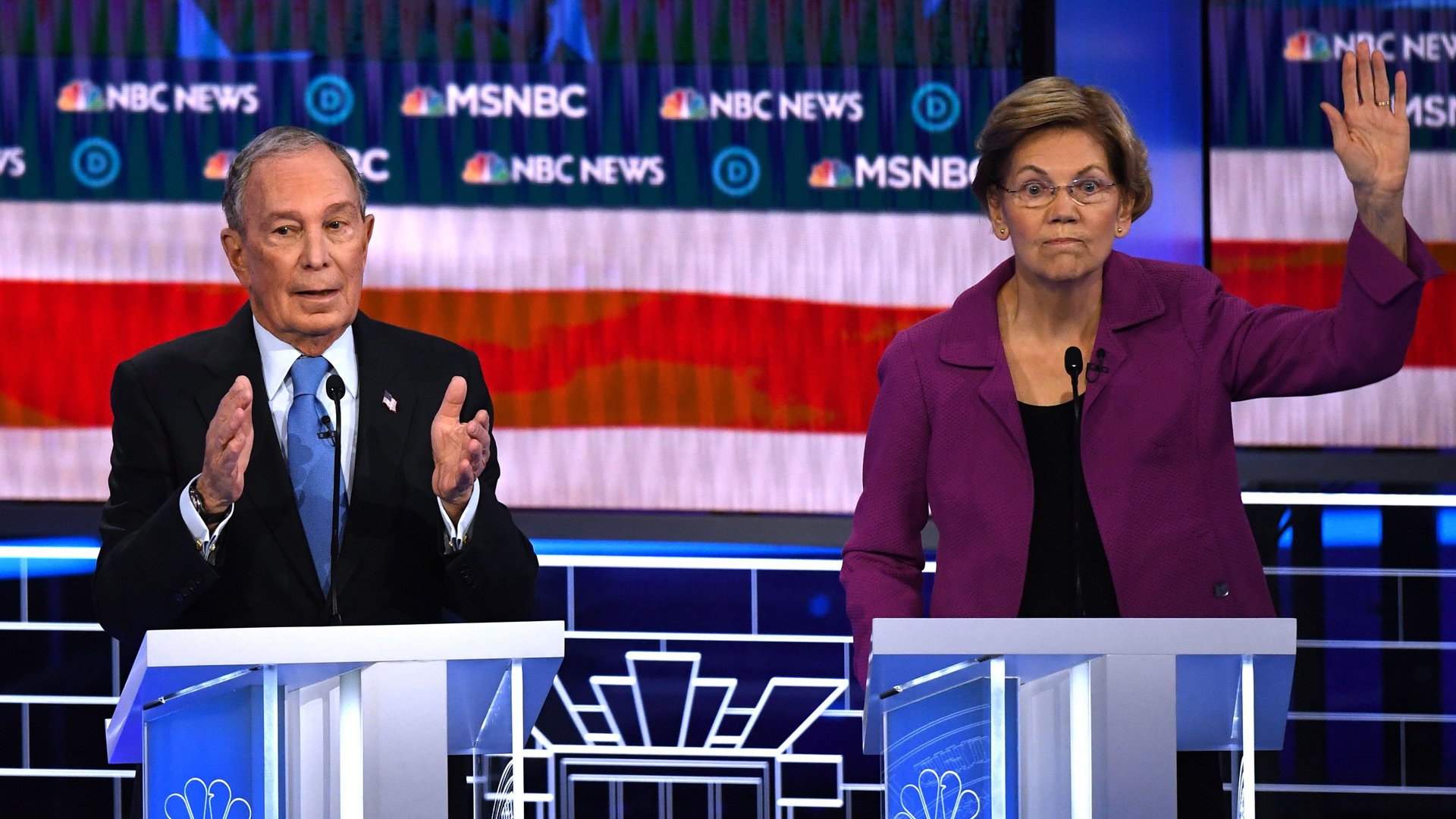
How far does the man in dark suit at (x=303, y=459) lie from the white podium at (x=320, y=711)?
425 millimetres

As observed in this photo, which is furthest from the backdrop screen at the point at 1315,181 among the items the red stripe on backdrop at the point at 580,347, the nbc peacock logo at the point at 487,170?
the nbc peacock logo at the point at 487,170

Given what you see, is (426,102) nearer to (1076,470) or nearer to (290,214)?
(290,214)

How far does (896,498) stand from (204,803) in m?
1.16

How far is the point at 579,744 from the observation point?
12.0 ft

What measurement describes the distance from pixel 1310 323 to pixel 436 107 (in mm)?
2254

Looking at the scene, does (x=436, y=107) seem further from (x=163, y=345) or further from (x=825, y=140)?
(x=163, y=345)

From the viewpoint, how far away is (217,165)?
12.3 ft

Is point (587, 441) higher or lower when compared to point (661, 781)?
higher

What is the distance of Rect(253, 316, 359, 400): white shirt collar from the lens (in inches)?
88.7

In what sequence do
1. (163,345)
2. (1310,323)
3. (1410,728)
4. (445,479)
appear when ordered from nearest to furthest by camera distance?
1. (445,479)
2. (1310,323)
3. (163,345)
4. (1410,728)

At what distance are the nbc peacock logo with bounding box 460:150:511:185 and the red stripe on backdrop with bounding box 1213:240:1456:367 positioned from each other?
1685mm

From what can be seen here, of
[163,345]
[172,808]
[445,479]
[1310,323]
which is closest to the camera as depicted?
[172,808]

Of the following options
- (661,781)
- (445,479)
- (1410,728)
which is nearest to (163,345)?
(445,479)

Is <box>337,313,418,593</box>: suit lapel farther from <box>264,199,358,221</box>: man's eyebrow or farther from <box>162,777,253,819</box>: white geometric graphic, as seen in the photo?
<box>162,777,253,819</box>: white geometric graphic
